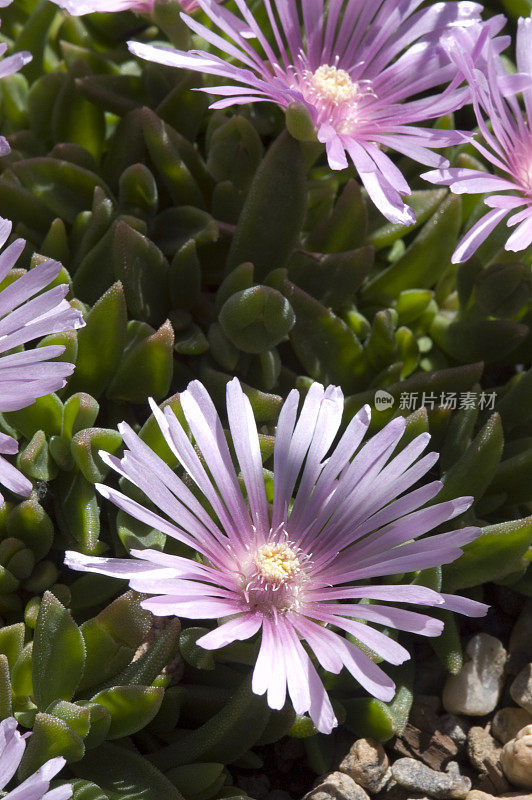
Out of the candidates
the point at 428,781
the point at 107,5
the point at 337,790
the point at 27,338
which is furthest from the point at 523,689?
the point at 107,5

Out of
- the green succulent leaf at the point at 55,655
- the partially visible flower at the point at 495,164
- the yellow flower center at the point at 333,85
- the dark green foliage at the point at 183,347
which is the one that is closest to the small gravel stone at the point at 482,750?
the dark green foliage at the point at 183,347

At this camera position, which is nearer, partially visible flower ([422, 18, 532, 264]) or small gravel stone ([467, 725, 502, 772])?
partially visible flower ([422, 18, 532, 264])

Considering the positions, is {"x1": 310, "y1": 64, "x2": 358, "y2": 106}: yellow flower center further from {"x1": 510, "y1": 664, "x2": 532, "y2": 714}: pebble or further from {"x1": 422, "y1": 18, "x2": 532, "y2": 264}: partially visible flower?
{"x1": 510, "y1": 664, "x2": 532, "y2": 714}: pebble

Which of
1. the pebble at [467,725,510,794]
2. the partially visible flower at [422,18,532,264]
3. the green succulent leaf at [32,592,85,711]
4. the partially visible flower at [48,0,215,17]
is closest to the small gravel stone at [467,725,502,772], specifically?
the pebble at [467,725,510,794]

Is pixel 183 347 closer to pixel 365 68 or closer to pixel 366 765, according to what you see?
pixel 365 68

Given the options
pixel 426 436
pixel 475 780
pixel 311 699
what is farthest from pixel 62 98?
pixel 475 780

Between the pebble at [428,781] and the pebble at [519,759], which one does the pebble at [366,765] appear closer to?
the pebble at [428,781]

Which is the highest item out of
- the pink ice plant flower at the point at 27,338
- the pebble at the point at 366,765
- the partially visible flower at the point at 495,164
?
the partially visible flower at the point at 495,164
